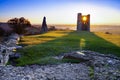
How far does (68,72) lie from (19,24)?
41480mm

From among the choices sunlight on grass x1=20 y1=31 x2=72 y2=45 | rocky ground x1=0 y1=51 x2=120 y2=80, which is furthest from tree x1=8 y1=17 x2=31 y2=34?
rocky ground x1=0 y1=51 x2=120 y2=80

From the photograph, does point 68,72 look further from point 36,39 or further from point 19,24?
point 19,24

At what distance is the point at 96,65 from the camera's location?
600 inches

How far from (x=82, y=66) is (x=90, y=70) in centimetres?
125

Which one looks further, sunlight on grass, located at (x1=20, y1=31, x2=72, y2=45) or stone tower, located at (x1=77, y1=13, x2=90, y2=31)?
stone tower, located at (x1=77, y1=13, x2=90, y2=31)

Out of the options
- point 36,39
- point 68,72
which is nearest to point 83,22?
point 36,39

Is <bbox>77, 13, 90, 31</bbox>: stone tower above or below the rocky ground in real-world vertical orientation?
above

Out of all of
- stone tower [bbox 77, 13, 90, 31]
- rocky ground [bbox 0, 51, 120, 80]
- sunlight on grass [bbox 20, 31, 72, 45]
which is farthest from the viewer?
stone tower [bbox 77, 13, 90, 31]

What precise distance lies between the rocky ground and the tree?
34958mm

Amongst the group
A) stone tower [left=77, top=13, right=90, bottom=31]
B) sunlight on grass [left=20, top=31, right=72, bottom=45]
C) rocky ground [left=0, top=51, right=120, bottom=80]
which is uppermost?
Answer: stone tower [left=77, top=13, right=90, bottom=31]

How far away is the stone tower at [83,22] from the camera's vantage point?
64.1 metres

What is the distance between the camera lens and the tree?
50006 mm

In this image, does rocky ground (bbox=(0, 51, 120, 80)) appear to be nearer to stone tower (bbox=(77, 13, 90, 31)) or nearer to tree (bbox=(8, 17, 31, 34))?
tree (bbox=(8, 17, 31, 34))

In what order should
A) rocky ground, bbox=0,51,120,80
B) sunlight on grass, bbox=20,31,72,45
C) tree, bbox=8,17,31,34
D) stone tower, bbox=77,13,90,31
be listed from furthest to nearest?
stone tower, bbox=77,13,90,31 < tree, bbox=8,17,31,34 < sunlight on grass, bbox=20,31,72,45 < rocky ground, bbox=0,51,120,80
